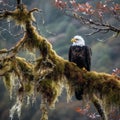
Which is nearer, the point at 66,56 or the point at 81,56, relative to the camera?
the point at 81,56

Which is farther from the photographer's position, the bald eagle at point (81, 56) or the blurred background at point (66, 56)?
the blurred background at point (66, 56)

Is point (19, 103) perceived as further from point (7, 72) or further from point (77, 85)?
point (77, 85)

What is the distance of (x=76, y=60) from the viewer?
21.2 feet

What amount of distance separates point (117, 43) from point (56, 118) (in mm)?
5854

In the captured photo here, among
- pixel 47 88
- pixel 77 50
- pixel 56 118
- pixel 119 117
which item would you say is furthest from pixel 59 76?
pixel 56 118

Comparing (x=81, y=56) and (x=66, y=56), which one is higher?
(x=81, y=56)

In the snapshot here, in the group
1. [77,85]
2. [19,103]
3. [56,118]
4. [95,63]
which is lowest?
[56,118]

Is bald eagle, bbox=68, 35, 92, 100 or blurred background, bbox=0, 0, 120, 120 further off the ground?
bald eagle, bbox=68, 35, 92, 100

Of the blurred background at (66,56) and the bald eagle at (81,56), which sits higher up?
the bald eagle at (81,56)

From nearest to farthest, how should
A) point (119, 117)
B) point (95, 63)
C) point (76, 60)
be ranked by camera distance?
point (76, 60), point (119, 117), point (95, 63)

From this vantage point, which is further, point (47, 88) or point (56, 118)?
point (56, 118)

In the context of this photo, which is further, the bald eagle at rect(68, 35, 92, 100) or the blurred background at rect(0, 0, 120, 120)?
the blurred background at rect(0, 0, 120, 120)

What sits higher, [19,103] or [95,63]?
[19,103]

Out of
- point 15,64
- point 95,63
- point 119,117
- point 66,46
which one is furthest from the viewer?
point 66,46
